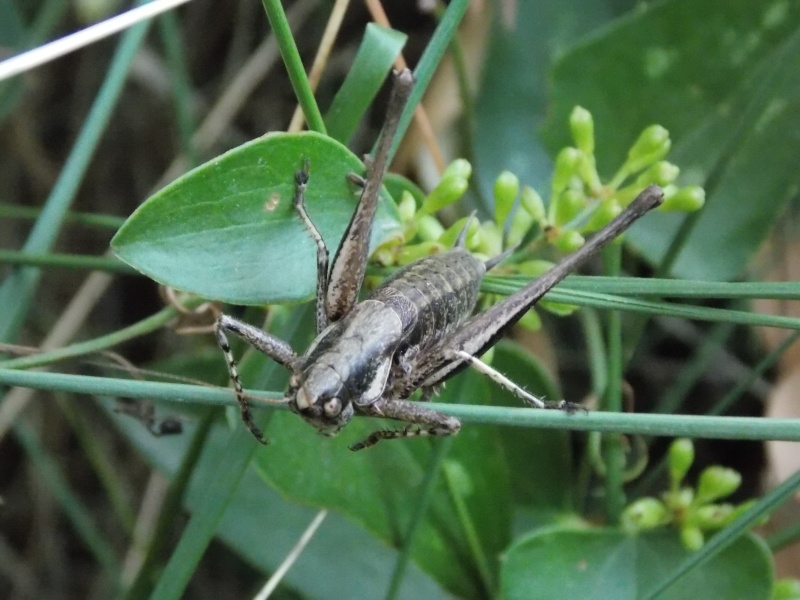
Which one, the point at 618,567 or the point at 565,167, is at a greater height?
→ the point at 565,167

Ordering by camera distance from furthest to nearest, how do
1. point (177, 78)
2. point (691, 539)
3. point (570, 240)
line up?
point (177, 78) → point (691, 539) → point (570, 240)

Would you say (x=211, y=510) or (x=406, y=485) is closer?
(x=211, y=510)

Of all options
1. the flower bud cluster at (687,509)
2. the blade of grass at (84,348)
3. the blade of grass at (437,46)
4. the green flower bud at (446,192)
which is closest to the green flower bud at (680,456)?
the flower bud cluster at (687,509)

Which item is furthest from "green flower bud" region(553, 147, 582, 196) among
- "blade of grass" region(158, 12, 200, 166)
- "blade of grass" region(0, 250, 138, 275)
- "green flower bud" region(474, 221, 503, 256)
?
"blade of grass" region(158, 12, 200, 166)

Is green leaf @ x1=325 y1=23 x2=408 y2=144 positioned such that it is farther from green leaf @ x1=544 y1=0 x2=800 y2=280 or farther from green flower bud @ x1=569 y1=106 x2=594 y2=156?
green leaf @ x1=544 y1=0 x2=800 y2=280

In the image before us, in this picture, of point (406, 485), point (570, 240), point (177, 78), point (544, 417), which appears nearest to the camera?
point (544, 417)

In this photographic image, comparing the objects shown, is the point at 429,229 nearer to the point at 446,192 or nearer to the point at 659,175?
the point at 446,192

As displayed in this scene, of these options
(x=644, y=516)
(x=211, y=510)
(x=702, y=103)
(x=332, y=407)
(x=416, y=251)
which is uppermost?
(x=702, y=103)

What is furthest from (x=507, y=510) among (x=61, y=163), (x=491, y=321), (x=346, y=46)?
(x=61, y=163)

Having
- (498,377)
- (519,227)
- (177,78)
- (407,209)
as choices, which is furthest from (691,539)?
(177,78)
